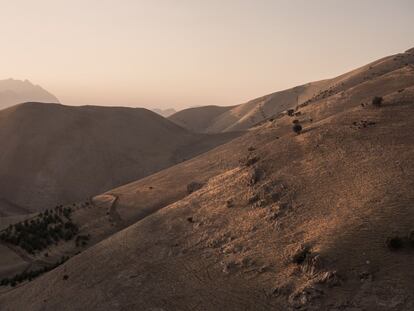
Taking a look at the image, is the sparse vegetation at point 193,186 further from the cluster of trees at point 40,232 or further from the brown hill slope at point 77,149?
the brown hill slope at point 77,149

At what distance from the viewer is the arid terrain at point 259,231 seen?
27.2m

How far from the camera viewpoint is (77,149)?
113m

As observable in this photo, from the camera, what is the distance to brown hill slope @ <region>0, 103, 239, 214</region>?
97375mm

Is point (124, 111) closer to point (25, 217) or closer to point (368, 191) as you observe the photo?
point (25, 217)

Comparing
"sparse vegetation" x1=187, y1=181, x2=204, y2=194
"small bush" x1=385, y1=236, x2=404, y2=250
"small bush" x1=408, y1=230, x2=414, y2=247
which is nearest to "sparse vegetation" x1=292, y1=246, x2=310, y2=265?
"small bush" x1=385, y1=236, x2=404, y2=250

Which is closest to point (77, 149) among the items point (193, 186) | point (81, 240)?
point (81, 240)

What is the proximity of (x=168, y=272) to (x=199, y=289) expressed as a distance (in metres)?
4.24

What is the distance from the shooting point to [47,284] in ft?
123

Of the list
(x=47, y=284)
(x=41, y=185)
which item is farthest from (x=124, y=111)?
(x=47, y=284)

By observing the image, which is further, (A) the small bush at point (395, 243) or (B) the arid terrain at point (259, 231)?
(B) the arid terrain at point (259, 231)

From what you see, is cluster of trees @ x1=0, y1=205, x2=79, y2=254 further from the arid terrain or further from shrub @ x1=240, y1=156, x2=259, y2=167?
shrub @ x1=240, y1=156, x2=259, y2=167

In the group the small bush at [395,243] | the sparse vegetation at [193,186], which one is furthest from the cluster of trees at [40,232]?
the small bush at [395,243]

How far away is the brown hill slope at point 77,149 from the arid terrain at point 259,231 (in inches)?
1339

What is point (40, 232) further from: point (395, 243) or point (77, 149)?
point (77, 149)
